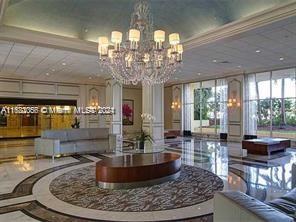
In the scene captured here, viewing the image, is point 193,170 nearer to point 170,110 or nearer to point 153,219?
point 153,219

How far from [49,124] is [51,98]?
1910 millimetres

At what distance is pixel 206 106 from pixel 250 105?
333 centimetres

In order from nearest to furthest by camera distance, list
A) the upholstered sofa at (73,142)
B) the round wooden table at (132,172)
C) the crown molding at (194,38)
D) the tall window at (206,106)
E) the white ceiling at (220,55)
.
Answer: the round wooden table at (132,172) → the crown molding at (194,38) → the white ceiling at (220,55) → the upholstered sofa at (73,142) → the tall window at (206,106)

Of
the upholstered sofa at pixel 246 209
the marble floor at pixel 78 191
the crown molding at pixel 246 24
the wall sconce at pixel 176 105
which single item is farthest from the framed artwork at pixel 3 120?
the upholstered sofa at pixel 246 209

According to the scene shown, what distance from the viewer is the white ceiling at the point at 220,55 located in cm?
673

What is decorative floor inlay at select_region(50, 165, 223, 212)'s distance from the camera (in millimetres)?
3934

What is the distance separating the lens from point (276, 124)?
1233cm

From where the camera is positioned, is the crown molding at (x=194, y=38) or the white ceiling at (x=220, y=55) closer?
the crown molding at (x=194, y=38)

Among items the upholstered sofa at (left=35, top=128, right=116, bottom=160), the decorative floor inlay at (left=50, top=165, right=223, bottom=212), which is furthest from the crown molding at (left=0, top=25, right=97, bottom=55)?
the decorative floor inlay at (left=50, top=165, right=223, bottom=212)

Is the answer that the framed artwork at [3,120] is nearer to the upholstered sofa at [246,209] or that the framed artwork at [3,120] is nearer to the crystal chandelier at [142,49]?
the crystal chandelier at [142,49]

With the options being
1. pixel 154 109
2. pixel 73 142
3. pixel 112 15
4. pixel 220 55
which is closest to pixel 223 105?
pixel 220 55

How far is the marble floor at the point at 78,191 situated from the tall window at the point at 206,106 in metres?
6.04

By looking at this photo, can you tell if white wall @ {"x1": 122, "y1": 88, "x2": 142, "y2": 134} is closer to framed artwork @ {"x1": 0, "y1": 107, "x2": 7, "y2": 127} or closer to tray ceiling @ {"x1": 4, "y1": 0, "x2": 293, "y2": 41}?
framed artwork @ {"x1": 0, "y1": 107, "x2": 7, "y2": 127}

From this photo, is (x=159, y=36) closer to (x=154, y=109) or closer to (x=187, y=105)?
(x=154, y=109)
